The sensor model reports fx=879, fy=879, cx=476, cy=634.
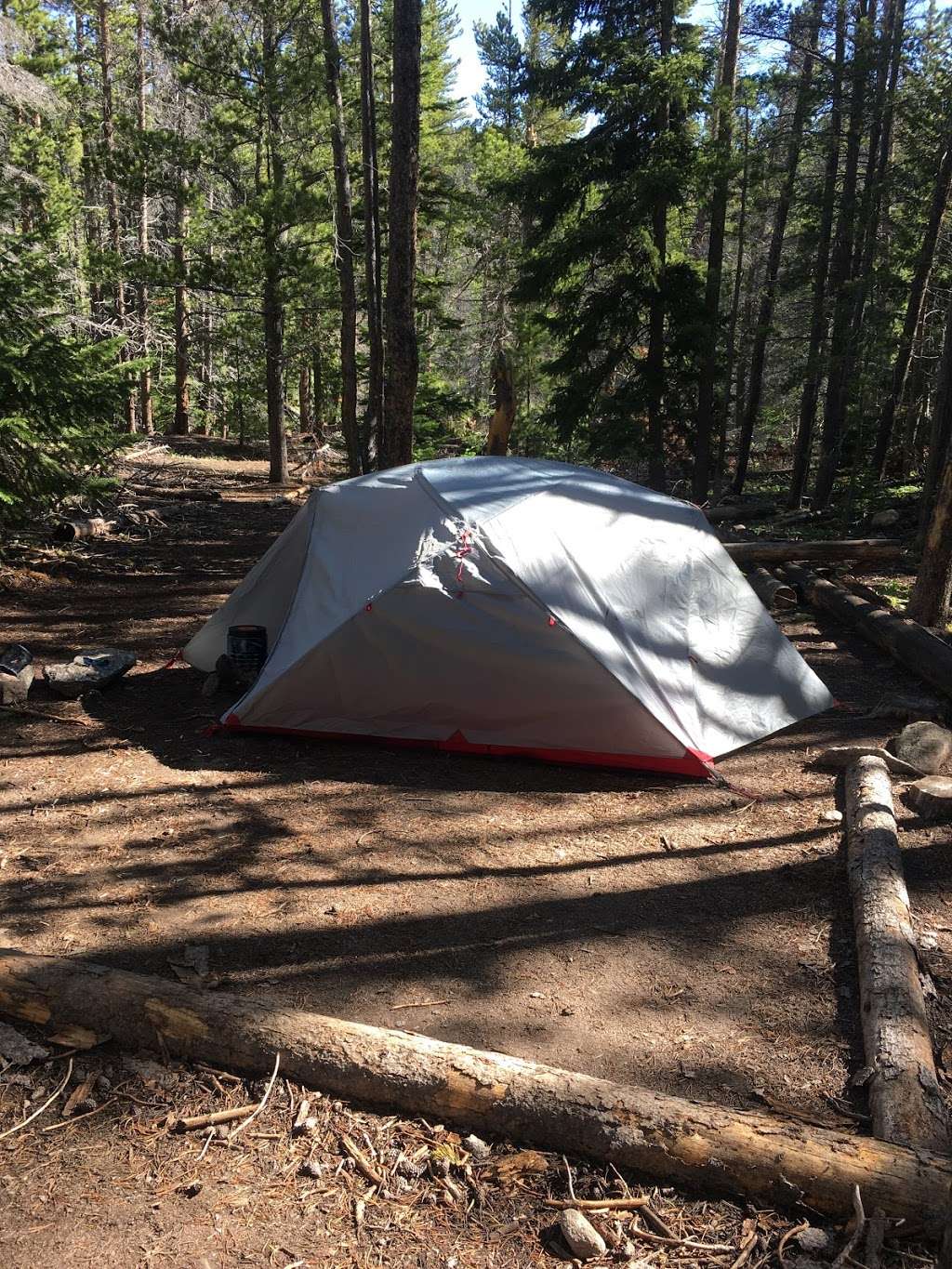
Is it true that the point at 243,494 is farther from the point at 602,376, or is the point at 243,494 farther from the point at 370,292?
the point at 602,376

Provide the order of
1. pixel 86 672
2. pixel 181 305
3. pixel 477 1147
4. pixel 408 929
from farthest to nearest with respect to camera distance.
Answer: pixel 181 305 < pixel 86 672 < pixel 408 929 < pixel 477 1147

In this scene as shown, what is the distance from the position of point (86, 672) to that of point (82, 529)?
6.21 m

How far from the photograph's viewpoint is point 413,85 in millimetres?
10008

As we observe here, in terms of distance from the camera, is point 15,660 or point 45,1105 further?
point 15,660

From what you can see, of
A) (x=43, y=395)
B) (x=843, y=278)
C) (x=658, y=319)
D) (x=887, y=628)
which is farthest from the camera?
(x=843, y=278)

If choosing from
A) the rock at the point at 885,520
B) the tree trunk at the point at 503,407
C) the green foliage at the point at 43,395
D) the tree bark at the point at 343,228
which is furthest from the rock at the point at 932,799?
the tree trunk at the point at 503,407

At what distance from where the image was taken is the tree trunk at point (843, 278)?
51.2 feet

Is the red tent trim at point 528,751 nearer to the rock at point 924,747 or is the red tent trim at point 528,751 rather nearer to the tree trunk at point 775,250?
the rock at point 924,747

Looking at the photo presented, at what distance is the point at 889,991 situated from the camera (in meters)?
3.19

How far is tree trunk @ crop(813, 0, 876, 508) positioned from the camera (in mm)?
15609

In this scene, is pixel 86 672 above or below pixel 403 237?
below

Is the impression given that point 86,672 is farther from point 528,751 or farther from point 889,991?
point 889,991

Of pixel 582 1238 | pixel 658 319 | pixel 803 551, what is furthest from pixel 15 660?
pixel 658 319

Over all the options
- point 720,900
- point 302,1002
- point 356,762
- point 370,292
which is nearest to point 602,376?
point 370,292
